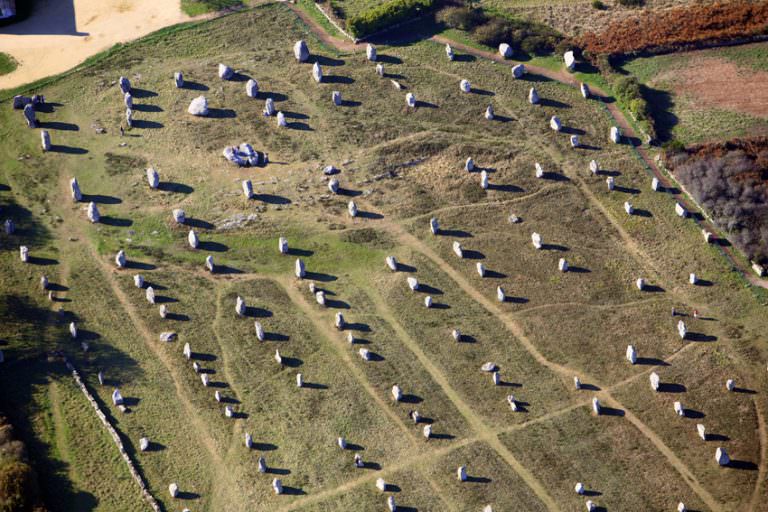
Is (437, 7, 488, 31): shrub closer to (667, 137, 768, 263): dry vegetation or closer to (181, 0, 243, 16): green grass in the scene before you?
(181, 0, 243, 16): green grass

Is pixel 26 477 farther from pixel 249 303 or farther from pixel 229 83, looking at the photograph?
pixel 229 83

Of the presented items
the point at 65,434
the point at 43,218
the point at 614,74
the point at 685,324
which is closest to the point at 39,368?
the point at 65,434

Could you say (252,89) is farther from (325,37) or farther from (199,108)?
(325,37)

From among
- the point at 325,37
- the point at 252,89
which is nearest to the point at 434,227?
the point at 252,89

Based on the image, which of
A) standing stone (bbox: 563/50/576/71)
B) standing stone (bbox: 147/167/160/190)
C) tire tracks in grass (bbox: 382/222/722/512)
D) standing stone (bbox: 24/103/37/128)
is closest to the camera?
tire tracks in grass (bbox: 382/222/722/512)

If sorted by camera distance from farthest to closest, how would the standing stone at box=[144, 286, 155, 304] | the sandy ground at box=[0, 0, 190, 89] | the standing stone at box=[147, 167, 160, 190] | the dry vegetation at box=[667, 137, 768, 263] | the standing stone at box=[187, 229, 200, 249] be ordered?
the sandy ground at box=[0, 0, 190, 89] → the standing stone at box=[147, 167, 160, 190] → the dry vegetation at box=[667, 137, 768, 263] → the standing stone at box=[187, 229, 200, 249] → the standing stone at box=[144, 286, 155, 304]

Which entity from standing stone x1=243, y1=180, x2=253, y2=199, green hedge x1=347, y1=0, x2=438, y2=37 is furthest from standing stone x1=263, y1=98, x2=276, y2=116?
green hedge x1=347, y1=0, x2=438, y2=37

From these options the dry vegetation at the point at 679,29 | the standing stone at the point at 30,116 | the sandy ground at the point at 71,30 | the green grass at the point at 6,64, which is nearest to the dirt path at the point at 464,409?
the standing stone at the point at 30,116
